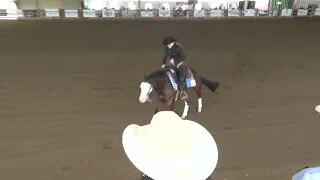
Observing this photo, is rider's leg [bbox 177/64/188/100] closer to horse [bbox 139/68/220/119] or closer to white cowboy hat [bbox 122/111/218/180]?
horse [bbox 139/68/220/119]

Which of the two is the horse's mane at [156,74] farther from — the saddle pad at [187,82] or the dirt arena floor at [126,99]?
the dirt arena floor at [126,99]

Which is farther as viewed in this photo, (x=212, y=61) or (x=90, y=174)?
(x=212, y=61)

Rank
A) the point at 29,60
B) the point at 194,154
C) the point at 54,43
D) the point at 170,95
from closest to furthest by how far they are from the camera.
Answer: the point at 194,154 → the point at 170,95 → the point at 29,60 → the point at 54,43

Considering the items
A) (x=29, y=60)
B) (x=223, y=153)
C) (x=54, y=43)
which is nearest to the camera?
(x=223, y=153)

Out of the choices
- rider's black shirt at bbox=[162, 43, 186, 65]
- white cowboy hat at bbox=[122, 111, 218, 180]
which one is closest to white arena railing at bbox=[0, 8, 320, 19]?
rider's black shirt at bbox=[162, 43, 186, 65]

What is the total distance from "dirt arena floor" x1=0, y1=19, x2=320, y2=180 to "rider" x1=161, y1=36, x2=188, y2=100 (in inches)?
24.7

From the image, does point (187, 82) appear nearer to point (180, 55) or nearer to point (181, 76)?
point (181, 76)

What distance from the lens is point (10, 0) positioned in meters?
10.3

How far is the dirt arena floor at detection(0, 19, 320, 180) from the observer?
315 cm

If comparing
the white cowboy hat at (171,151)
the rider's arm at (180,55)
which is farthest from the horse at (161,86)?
the white cowboy hat at (171,151)

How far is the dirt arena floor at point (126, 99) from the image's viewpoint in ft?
10.3

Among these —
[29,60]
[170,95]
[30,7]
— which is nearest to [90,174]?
[170,95]

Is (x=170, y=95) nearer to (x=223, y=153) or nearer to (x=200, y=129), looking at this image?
(x=223, y=153)

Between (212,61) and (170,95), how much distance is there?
121 inches
